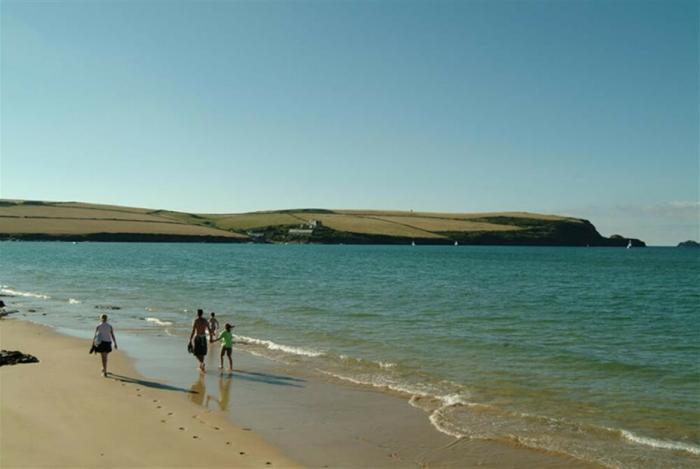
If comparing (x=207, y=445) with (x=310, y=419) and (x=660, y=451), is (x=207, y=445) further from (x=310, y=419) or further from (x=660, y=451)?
(x=660, y=451)

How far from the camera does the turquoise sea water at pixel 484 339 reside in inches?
591

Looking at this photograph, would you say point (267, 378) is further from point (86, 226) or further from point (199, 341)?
point (86, 226)

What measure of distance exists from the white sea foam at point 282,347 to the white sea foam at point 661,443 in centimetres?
1232

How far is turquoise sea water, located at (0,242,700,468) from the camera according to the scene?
49.3 feet

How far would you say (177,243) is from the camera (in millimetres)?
194125

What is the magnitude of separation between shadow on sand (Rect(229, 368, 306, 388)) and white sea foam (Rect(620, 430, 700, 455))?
927 centimetres

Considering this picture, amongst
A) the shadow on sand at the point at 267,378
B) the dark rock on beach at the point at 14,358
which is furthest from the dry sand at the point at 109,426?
the shadow on sand at the point at 267,378

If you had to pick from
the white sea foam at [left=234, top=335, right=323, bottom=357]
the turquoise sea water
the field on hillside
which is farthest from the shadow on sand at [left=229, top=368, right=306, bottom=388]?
the field on hillside

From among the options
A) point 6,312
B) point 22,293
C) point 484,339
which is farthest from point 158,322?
point 22,293

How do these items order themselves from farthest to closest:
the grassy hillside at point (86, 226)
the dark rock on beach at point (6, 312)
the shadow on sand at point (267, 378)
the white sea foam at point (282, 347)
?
1. the grassy hillside at point (86, 226)
2. the dark rock on beach at point (6, 312)
3. the white sea foam at point (282, 347)
4. the shadow on sand at point (267, 378)

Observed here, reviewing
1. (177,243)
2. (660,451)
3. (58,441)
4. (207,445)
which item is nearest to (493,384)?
(660,451)

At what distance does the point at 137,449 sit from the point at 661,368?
18.2 m

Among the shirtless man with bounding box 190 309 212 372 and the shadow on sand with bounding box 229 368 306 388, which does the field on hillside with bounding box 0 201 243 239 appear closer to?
the shirtless man with bounding box 190 309 212 372

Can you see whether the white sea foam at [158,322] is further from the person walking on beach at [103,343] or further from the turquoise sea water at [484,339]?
the person walking on beach at [103,343]
